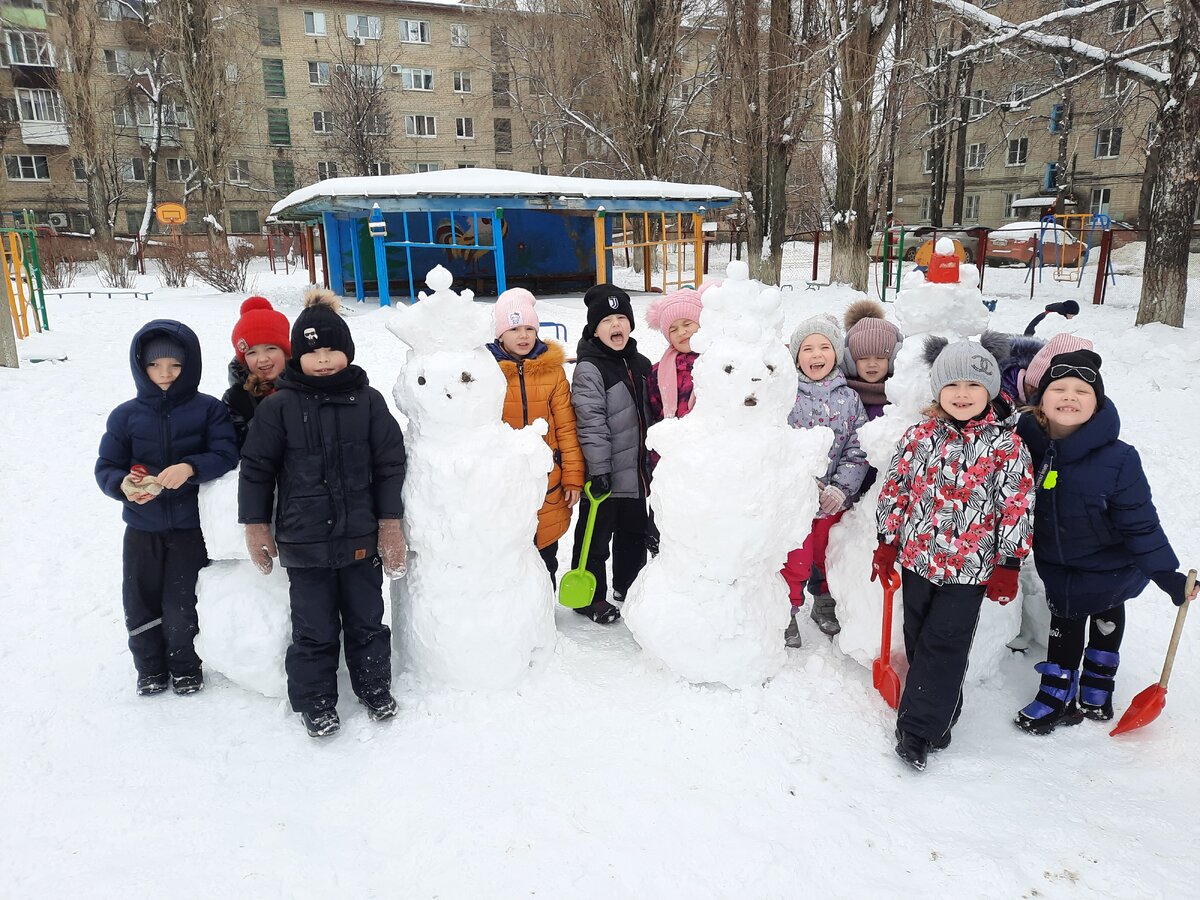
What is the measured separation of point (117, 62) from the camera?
30.0 m

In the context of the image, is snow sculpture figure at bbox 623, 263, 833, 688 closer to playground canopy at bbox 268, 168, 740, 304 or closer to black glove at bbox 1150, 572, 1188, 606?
black glove at bbox 1150, 572, 1188, 606

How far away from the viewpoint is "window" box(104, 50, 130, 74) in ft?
97.7

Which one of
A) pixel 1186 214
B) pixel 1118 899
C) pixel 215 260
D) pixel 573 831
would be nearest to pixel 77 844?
pixel 573 831

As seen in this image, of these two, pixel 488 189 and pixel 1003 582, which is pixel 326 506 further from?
pixel 488 189

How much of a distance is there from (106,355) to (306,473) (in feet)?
27.6

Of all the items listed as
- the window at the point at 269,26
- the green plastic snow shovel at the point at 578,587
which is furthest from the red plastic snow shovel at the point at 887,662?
the window at the point at 269,26

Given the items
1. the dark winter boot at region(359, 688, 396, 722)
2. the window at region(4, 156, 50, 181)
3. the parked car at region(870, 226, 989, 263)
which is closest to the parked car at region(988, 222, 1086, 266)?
the parked car at region(870, 226, 989, 263)

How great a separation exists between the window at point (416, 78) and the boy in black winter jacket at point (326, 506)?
1411 inches

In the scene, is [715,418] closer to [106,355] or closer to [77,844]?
[77,844]

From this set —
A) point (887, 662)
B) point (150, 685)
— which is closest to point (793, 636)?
point (887, 662)

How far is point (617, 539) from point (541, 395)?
857mm

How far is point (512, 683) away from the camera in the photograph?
293 centimetres

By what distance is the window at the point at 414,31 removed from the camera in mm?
33906

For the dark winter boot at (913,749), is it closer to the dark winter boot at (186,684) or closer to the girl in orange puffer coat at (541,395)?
the girl in orange puffer coat at (541,395)
